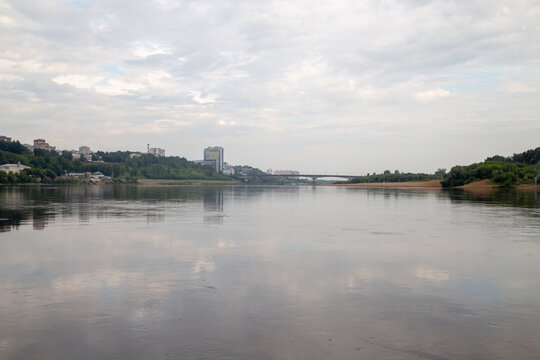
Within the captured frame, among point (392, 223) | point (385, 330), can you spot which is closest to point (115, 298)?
point (385, 330)

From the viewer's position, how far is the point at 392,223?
27844mm

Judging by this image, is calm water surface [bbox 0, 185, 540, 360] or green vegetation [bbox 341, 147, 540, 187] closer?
calm water surface [bbox 0, 185, 540, 360]

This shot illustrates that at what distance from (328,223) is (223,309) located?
19.6 metres

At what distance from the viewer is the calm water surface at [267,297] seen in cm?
734

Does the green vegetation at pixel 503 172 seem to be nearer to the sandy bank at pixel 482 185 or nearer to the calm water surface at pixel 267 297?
the sandy bank at pixel 482 185

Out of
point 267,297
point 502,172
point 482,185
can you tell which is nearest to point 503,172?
point 502,172

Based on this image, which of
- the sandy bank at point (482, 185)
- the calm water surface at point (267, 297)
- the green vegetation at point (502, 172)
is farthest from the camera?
the sandy bank at point (482, 185)

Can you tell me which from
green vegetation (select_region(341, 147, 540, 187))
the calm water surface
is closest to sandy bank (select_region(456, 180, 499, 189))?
green vegetation (select_region(341, 147, 540, 187))

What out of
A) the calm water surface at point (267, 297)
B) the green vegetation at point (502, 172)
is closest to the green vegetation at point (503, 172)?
the green vegetation at point (502, 172)

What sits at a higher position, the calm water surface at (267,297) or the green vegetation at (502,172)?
the green vegetation at (502,172)

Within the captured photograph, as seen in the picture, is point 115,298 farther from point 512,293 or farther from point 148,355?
point 512,293

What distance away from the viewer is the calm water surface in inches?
289

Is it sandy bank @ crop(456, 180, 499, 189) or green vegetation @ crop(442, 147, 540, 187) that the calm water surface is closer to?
green vegetation @ crop(442, 147, 540, 187)

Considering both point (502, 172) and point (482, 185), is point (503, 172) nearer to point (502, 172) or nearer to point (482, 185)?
point (502, 172)
